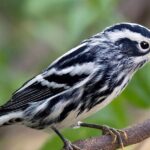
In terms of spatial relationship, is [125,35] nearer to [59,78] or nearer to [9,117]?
[59,78]

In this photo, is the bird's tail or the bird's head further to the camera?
the bird's tail

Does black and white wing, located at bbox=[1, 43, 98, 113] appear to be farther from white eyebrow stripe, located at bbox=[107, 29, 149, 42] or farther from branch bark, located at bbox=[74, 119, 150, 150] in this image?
branch bark, located at bbox=[74, 119, 150, 150]

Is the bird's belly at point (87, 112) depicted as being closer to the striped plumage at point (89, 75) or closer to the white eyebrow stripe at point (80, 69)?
the striped plumage at point (89, 75)

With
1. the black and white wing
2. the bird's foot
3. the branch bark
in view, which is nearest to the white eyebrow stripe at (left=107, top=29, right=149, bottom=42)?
the black and white wing

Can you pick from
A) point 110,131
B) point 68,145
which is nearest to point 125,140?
point 110,131

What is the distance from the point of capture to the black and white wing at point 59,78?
3.11 m

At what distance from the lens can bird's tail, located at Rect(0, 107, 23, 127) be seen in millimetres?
3242

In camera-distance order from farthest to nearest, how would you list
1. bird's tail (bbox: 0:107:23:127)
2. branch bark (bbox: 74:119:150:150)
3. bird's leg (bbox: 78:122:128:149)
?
1. bird's tail (bbox: 0:107:23:127)
2. bird's leg (bbox: 78:122:128:149)
3. branch bark (bbox: 74:119:150:150)

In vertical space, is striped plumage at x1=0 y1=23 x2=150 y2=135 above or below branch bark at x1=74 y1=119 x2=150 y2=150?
above

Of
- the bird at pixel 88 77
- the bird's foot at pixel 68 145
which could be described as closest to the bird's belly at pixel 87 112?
the bird at pixel 88 77

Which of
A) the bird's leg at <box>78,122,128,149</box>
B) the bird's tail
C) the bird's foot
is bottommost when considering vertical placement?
the bird's leg at <box>78,122,128,149</box>

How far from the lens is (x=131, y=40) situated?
3.11 m

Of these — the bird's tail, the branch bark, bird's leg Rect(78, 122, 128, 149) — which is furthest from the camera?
the bird's tail

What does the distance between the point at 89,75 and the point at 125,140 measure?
341 millimetres
